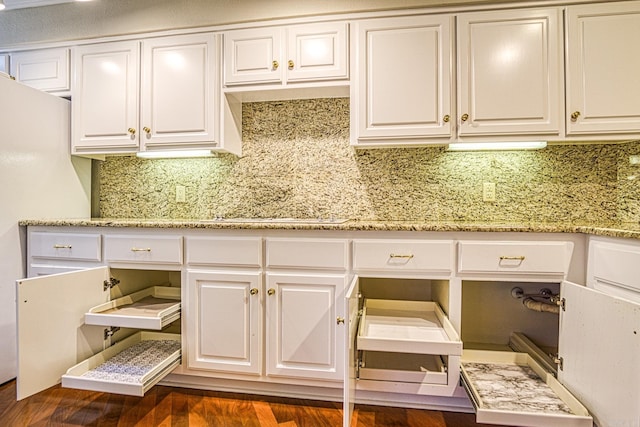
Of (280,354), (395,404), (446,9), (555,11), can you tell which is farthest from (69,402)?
(555,11)

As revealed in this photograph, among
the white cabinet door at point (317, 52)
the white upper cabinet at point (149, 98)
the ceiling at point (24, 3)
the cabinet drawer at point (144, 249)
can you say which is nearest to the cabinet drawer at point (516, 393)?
the cabinet drawer at point (144, 249)

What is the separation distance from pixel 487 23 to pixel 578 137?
0.74 meters

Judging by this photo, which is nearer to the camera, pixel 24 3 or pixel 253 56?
pixel 253 56

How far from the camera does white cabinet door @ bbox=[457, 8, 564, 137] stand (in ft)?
5.36

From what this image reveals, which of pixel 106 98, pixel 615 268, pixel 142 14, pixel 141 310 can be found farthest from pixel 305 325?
pixel 142 14

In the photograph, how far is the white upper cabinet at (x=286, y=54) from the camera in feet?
5.83

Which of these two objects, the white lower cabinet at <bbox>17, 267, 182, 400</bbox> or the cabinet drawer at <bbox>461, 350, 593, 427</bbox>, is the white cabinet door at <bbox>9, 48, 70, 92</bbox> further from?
the cabinet drawer at <bbox>461, 350, 593, 427</bbox>

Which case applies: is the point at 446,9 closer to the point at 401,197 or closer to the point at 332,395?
the point at 401,197

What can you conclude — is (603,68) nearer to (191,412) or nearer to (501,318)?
(501,318)

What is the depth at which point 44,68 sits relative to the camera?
2078 millimetres

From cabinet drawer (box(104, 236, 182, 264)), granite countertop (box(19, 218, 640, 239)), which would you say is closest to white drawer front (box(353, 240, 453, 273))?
granite countertop (box(19, 218, 640, 239))

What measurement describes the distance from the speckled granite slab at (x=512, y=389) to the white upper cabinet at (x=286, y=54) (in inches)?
64.8

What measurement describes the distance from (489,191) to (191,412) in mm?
1991

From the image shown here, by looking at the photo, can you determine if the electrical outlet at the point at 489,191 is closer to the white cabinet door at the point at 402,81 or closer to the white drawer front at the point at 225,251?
the white cabinet door at the point at 402,81
